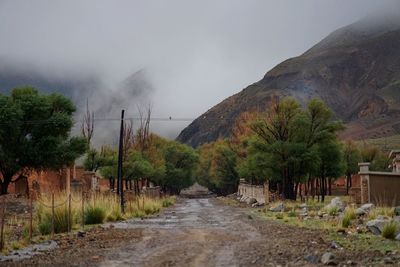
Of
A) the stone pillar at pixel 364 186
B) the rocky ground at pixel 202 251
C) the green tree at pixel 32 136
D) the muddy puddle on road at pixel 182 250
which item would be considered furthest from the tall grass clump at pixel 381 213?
the green tree at pixel 32 136

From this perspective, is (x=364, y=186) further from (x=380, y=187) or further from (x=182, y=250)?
(x=182, y=250)

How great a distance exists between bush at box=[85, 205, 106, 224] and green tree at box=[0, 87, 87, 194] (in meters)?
17.0

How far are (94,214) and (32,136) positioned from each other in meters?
19.2

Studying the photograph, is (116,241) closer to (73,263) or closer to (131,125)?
(73,263)

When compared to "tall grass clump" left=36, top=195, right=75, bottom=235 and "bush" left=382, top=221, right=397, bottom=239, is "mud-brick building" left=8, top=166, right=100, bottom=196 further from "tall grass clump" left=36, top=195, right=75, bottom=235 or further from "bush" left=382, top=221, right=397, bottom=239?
"bush" left=382, top=221, right=397, bottom=239

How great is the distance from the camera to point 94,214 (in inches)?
966

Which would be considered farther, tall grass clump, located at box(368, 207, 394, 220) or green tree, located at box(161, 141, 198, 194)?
green tree, located at box(161, 141, 198, 194)

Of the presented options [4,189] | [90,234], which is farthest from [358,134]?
[90,234]

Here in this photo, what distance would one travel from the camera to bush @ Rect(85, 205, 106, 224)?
2430 cm

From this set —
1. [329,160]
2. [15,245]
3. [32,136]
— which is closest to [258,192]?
[329,160]

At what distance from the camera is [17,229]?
66.6 feet

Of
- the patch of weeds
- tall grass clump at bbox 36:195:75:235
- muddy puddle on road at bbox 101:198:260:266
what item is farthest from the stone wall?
the patch of weeds

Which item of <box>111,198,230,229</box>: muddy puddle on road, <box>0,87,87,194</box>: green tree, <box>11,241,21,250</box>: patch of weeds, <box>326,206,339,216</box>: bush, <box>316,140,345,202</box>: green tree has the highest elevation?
<box>0,87,87,194</box>: green tree

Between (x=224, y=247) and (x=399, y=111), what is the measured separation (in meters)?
171
